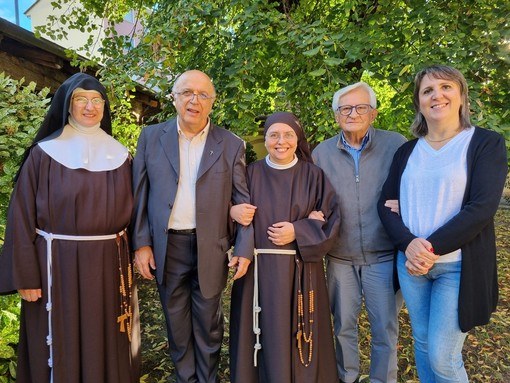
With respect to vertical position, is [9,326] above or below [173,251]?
below

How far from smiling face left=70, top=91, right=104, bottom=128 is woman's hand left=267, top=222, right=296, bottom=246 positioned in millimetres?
1271

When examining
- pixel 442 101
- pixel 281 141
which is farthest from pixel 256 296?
pixel 442 101

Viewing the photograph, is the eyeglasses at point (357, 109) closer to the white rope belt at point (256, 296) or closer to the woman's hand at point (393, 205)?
the woman's hand at point (393, 205)

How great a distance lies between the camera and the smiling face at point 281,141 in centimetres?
234

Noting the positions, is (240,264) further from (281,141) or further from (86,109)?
(86,109)

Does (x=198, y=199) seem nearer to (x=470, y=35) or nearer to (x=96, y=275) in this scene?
(x=96, y=275)

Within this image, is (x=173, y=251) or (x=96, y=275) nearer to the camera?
(x=96, y=275)

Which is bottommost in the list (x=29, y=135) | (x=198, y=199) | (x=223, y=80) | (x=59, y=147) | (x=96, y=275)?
(x=96, y=275)

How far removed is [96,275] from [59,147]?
78 centimetres

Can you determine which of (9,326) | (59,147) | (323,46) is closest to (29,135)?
(59,147)

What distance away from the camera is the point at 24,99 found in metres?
3.20

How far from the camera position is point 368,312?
2.64 m

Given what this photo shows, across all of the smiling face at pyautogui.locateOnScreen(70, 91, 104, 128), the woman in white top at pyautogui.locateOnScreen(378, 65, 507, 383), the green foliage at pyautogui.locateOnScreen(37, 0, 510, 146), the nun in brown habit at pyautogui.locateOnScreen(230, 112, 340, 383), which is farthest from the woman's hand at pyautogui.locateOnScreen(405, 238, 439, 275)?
the smiling face at pyautogui.locateOnScreen(70, 91, 104, 128)

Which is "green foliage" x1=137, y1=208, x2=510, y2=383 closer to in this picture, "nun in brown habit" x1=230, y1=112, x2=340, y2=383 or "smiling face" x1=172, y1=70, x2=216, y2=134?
"nun in brown habit" x1=230, y1=112, x2=340, y2=383
